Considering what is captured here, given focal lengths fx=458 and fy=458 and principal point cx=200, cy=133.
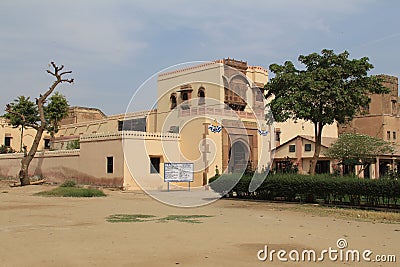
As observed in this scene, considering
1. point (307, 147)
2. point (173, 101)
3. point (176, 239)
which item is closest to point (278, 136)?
point (307, 147)

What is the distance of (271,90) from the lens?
20.2 meters

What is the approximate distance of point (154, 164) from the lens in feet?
98.6

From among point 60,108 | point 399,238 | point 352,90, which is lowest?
point 399,238

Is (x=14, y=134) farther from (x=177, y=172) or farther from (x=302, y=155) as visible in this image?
(x=302, y=155)

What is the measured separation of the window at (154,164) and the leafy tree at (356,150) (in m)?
11.2

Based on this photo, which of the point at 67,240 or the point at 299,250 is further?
the point at 67,240

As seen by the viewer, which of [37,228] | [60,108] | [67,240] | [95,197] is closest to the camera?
[67,240]

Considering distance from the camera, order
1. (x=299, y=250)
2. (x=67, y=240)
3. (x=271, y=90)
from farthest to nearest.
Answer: (x=271, y=90) < (x=67, y=240) < (x=299, y=250)

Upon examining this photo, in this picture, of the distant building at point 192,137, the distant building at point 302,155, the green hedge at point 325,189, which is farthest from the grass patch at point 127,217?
the distant building at point 302,155

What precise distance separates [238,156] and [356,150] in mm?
8294

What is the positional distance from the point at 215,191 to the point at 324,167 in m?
13.9

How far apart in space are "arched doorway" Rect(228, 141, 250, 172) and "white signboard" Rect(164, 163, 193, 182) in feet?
17.5

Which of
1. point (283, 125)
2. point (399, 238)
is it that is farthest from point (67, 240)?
point (283, 125)

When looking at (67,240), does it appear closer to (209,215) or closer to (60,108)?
(209,215)
